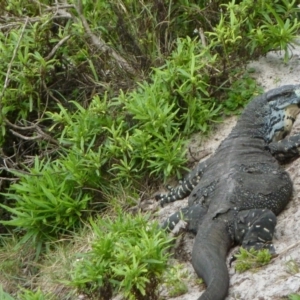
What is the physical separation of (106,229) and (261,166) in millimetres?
1575

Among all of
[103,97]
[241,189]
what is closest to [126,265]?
[241,189]

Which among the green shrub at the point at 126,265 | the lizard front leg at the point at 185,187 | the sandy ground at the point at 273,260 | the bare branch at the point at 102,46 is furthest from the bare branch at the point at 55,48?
the green shrub at the point at 126,265

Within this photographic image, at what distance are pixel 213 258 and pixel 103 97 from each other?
354 cm

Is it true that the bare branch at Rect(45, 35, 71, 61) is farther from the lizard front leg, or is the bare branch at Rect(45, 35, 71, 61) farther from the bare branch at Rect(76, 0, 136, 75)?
the lizard front leg

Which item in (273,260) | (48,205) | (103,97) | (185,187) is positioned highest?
(273,260)

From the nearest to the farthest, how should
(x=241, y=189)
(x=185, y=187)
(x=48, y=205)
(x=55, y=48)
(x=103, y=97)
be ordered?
(x=241, y=189) < (x=185, y=187) < (x=48, y=205) < (x=103, y=97) < (x=55, y=48)

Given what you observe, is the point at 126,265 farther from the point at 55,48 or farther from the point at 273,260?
the point at 55,48

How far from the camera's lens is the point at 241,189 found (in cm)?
679

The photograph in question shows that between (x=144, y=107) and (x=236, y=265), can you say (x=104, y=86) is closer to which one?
(x=144, y=107)

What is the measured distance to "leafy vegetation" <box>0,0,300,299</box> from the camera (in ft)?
27.2

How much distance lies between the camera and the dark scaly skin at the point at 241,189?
20.7 ft

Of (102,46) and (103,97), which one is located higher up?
(102,46)

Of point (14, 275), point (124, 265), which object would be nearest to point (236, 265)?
point (124, 265)

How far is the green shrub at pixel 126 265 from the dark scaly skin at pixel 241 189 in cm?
31
